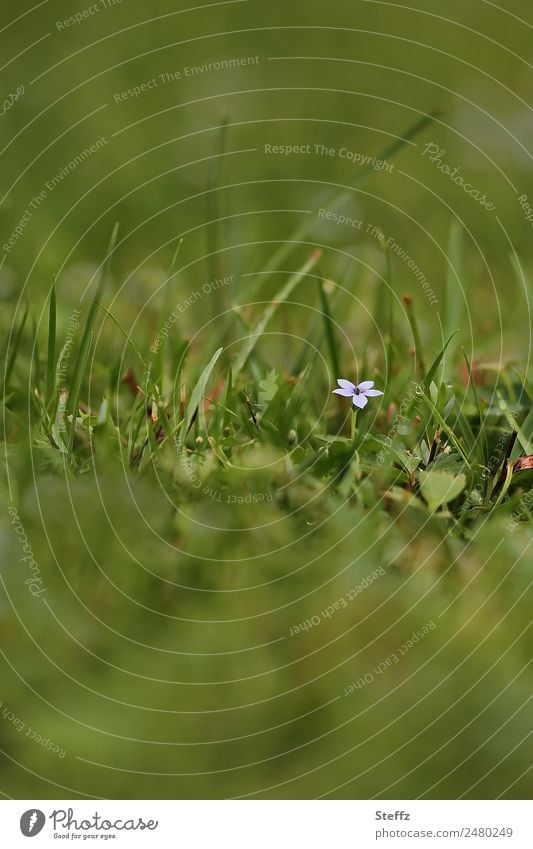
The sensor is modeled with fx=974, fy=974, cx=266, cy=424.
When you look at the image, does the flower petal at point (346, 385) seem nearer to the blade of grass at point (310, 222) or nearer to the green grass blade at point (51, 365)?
the blade of grass at point (310, 222)

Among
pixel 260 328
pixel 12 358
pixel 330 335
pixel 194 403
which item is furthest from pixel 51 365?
pixel 330 335

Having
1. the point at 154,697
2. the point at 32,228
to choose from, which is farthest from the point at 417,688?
the point at 32,228

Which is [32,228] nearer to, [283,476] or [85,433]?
[85,433]

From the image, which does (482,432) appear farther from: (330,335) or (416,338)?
(330,335)
